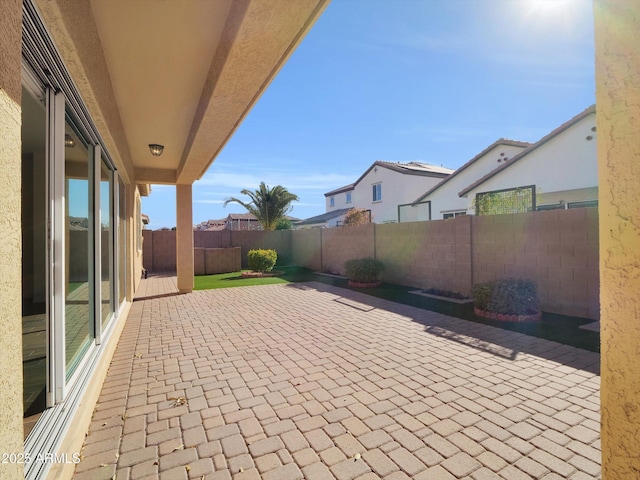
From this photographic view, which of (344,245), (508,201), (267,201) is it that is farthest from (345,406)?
(267,201)

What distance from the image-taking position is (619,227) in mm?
865

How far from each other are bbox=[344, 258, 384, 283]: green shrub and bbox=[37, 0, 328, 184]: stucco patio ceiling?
254 inches

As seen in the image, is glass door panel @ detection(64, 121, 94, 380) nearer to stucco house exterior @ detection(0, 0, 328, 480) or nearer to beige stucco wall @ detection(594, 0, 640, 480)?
stucco house exterior @ detection(0, 0, 328, 480)

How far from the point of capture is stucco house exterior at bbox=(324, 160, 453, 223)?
869 inches

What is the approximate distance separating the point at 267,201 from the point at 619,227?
69.5 ft

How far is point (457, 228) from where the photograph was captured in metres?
8.11

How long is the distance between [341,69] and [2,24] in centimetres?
746

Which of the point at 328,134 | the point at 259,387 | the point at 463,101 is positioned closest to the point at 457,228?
the point at 463,101

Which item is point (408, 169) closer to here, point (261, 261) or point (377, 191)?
point (377, 191)

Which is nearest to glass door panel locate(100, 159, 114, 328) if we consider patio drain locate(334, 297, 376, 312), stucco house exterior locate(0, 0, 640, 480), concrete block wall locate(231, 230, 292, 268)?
stucco house exterior locate(0, 0, 640, 480)

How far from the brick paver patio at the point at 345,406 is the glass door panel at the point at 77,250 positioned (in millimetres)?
677

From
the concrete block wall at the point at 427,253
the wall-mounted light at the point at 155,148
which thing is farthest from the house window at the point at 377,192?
the wall-mounted light at the point at 155,148

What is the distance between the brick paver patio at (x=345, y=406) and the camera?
2.27 meters

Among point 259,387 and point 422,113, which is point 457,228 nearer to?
point 422,113
